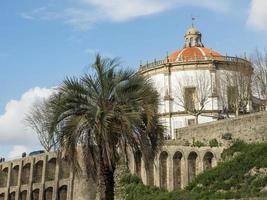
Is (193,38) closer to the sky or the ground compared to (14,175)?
closer to the sky

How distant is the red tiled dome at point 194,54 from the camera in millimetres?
52312

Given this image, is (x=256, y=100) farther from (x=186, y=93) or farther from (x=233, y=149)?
(x=233, y=149)

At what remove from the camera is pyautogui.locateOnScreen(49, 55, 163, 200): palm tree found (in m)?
15.4

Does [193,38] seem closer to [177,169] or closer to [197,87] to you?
[197,87]

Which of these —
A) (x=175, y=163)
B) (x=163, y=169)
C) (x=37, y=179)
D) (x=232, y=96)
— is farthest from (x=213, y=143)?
(x=37, y=179)

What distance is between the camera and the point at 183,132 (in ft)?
135

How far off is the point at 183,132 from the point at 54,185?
1522 cm

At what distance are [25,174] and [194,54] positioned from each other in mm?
21886

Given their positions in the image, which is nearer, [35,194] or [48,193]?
[48,193]

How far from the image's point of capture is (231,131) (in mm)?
37750

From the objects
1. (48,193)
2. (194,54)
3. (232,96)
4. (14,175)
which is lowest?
(48,193)

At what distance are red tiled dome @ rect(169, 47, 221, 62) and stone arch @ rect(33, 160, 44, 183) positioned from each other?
1726 centimetres

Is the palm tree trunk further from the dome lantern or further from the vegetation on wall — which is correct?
the dome lantern

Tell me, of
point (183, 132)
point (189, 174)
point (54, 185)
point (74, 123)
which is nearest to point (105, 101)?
point (74, 123)
